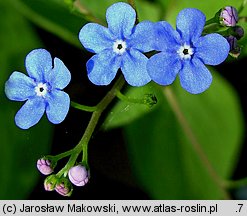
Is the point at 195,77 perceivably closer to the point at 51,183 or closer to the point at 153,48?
the point at 153,48

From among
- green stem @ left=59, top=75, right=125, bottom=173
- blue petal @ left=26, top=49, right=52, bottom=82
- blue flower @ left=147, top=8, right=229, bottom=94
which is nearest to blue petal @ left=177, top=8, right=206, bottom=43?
blue flower @ left=147, top=8, right=229, bottom=94

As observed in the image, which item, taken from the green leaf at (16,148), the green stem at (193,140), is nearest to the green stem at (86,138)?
the green stem at (193,140)

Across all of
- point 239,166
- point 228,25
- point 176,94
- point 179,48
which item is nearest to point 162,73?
point 179,48

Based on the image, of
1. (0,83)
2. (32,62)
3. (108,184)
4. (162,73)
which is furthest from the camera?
(108,184)

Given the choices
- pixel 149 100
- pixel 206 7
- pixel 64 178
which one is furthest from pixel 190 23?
pixel 206 7

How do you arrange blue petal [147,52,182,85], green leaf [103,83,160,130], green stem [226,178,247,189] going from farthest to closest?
1. green stem [226,178,247,189]
2. green leaf [103,83,160,130]
3. blue petal [147,52,182,85]

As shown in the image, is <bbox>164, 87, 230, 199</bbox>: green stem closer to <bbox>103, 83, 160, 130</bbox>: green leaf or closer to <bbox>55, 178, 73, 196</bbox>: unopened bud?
<bbox>103, 83, 160, 130</bbox>: green leaf

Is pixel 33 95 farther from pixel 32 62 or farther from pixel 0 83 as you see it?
pixel 0 83
